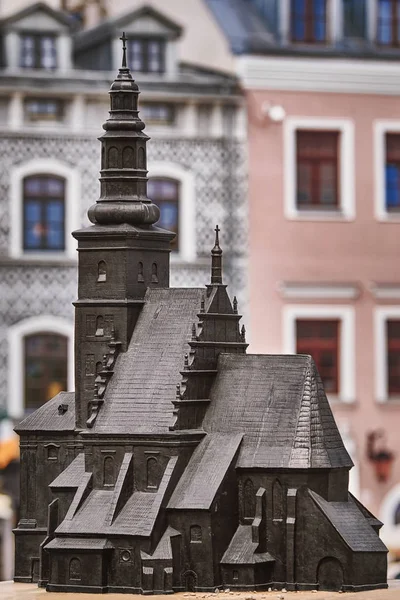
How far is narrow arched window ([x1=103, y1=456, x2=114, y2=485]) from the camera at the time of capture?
35.2m

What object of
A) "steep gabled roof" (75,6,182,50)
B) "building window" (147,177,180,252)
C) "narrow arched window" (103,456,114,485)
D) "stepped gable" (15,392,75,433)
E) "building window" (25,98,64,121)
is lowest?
"narrow arched window" (103,456,114,485)

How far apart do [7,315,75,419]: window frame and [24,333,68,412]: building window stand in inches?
4.7

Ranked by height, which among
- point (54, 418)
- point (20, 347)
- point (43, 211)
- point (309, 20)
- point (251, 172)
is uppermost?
point (309, 20)

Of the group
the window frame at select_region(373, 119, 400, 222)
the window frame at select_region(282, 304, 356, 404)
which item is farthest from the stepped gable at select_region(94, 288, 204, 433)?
the window frame at select_region(373, 119, 400, 222)

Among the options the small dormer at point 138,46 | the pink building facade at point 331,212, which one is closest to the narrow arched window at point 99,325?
the pink building facade at point 331,212

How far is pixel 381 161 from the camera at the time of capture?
57781 mm

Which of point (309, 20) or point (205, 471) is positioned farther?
point (309, 20)

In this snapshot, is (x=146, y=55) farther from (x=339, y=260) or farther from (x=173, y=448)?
(x=173, y=448)

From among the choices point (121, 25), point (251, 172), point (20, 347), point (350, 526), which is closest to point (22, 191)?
point (20, 347)

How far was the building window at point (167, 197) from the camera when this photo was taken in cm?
5622

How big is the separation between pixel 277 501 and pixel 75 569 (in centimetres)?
282

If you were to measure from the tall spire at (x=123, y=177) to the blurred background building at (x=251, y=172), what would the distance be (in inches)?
734

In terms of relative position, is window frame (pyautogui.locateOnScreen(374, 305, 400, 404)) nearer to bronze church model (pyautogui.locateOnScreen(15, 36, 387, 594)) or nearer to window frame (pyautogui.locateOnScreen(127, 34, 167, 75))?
window frame (pyautogui.locateOnScreen(127, 34, 167, 75))

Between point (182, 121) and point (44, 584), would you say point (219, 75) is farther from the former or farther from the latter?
point (44, 584)
